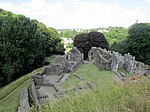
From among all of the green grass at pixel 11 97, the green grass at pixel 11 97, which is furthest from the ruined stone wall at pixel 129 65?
the green grass at pixel 11 97

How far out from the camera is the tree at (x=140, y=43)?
156ft

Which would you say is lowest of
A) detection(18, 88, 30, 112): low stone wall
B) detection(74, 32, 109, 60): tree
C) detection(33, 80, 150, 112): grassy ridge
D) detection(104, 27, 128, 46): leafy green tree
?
detection(104, 27, 128, 46): leafy green tree

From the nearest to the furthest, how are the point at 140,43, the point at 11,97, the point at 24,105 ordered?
the point at 24,105 < the point at 11,97 < the point at 140,43

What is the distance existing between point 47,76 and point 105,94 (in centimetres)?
2655

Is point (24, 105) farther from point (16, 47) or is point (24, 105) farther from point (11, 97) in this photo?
point (16, 47)

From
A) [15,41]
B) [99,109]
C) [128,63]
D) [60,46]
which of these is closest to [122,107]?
[99,109]

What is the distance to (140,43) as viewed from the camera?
48.0 metres

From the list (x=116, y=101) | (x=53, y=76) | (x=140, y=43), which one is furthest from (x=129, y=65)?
(x=116, y=101)

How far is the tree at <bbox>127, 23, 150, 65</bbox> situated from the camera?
4759 centimetres

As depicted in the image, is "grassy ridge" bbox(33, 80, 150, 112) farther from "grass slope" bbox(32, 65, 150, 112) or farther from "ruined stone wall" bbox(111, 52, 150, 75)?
"ruined stone wall" bbox(111, 52, 150, 75)

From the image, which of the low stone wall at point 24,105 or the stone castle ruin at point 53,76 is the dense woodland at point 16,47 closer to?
the stone castle ruin at point 53,76

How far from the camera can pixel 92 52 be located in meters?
49.0

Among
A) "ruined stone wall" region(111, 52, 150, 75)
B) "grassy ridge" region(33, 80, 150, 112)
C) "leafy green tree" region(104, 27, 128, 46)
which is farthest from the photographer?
"leafy green tree" region(104, 27, 128, 46)

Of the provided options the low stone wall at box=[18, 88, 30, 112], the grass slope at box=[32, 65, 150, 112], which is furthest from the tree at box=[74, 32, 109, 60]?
the grass slope at box=[32, 65, 150, 112]
